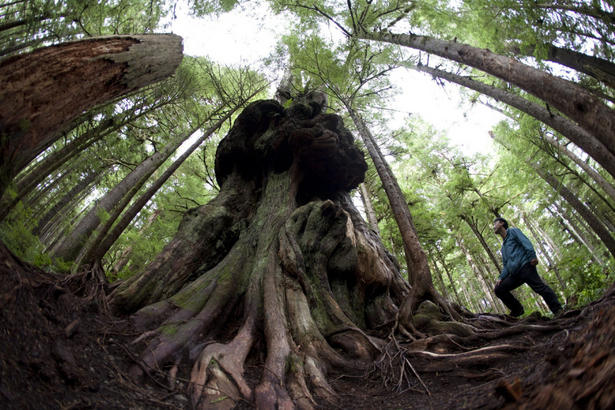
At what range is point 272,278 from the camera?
3807 mm

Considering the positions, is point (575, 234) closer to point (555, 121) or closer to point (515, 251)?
point (515, 251)

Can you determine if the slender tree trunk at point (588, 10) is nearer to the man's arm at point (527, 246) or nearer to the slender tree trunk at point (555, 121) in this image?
the slender tree trunk at point (555, 121)

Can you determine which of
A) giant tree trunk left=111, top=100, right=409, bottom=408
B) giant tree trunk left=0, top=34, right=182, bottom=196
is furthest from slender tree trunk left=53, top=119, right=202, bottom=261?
giant tree trunk left=0, top=34, right=182, bottom=196

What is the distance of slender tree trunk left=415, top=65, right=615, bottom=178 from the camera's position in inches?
146

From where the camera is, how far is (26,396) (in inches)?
49.7

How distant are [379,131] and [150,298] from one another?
948 centimetres

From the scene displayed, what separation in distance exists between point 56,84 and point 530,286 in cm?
673

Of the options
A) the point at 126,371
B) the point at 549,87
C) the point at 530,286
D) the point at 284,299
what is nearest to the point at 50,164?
the point at 126,371

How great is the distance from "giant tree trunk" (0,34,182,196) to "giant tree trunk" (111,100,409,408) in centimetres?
184

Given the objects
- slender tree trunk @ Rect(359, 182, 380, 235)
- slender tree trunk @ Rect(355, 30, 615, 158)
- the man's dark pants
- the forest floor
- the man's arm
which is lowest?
the forest floor

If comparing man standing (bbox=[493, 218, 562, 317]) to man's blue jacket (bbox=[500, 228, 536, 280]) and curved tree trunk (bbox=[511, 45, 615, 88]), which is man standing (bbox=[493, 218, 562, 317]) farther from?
curved tree trunk (bbox=[511, 45, 615, 88])

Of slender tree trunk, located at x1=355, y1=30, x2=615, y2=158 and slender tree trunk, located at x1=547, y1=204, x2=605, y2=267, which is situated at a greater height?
slender tree trunk, located at x1=547, y1=204, x2=605, y2=267

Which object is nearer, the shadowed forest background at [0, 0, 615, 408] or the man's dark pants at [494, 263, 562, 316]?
the shadowed forest background at [0, 0, 615, 408]

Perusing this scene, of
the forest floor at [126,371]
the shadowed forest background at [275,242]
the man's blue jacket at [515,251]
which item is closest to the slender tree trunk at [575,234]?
the shadowed forest background at [275,242]
